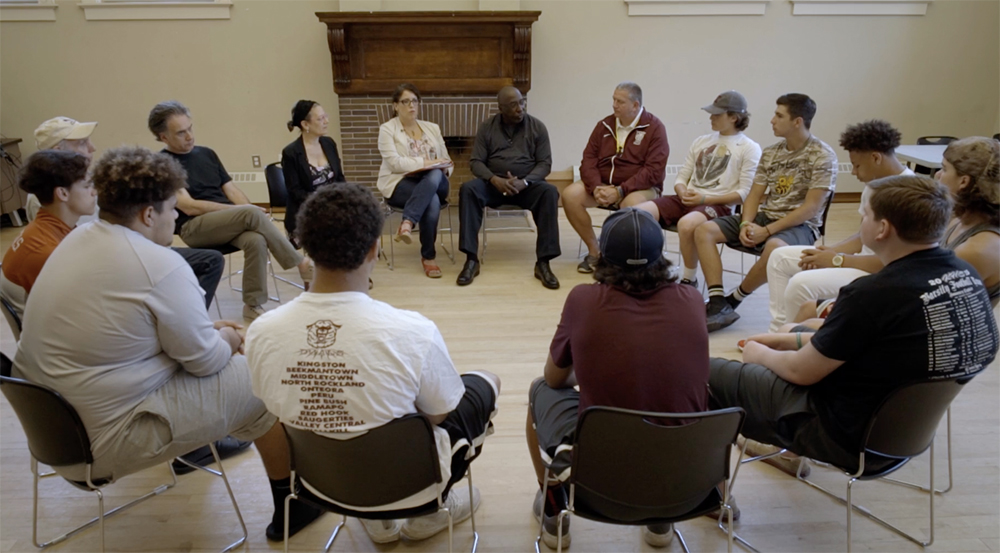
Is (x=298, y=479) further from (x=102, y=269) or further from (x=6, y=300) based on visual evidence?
(x=6, y=300)

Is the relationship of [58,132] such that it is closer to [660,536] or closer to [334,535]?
[334,535]

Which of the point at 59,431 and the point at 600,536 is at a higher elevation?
the point at 59,431

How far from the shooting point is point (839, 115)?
5.80 m

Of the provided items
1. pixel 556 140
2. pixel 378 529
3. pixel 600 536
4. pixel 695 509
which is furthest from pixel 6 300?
pixel 556 140

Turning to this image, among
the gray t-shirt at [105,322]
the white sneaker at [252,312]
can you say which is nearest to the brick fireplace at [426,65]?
the white sneaker at [252,312]

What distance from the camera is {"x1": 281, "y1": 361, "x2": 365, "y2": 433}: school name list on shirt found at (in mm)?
1465

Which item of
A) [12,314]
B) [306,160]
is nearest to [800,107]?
[306,160]

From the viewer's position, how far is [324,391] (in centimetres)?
148

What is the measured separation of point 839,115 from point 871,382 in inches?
190

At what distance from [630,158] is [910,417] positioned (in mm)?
2820

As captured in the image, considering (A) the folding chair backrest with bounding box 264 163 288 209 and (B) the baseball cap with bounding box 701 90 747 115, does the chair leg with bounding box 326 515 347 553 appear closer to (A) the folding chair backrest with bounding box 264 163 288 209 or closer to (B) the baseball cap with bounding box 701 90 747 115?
(A) the folding chair backrest with bounding box 264 163 288 209

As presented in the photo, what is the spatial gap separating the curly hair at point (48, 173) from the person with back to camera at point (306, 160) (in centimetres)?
166

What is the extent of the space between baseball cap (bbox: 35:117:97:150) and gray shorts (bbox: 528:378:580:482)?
235cm

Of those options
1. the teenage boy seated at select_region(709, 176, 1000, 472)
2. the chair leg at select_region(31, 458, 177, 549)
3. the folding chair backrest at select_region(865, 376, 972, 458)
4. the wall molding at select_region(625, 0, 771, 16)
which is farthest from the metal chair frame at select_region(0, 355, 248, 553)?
the wall molding at select_region(625, 0, 771, 16)
